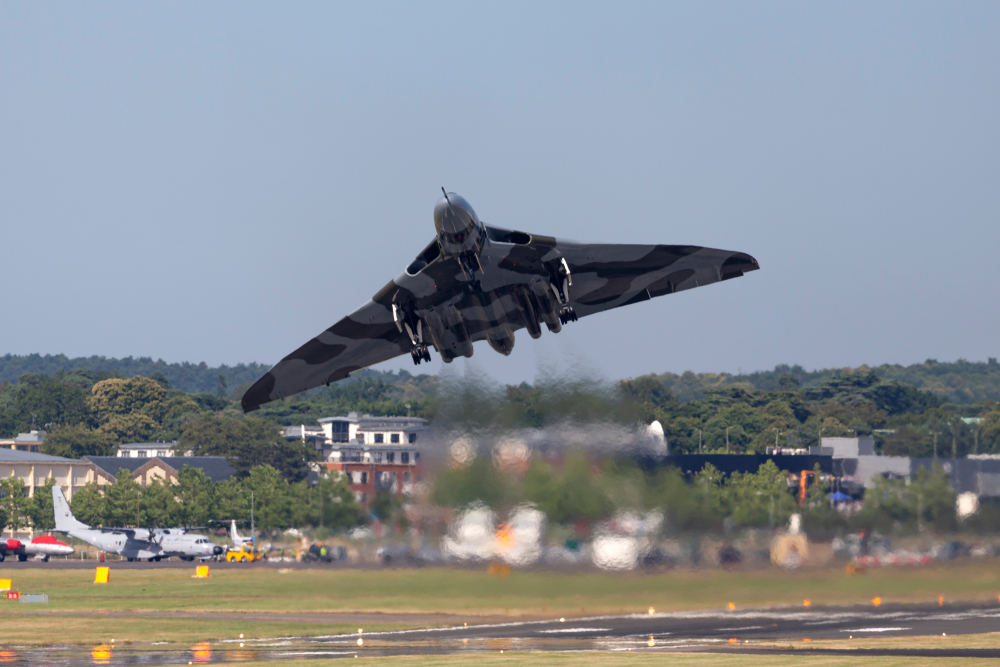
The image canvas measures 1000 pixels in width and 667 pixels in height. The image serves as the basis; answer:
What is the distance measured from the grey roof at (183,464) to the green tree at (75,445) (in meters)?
15.8

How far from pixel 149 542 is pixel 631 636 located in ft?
235

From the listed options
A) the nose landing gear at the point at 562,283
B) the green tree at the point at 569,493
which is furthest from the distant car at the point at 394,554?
the nose landing gear at the point at 562,283

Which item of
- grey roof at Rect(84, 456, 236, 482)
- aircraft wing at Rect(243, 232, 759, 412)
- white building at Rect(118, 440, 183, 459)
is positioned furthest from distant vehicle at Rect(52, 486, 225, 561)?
white building at Rect(118, 440, 183, 459)

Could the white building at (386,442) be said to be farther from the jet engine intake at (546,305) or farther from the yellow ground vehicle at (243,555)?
the jet engine intake at (546,305)

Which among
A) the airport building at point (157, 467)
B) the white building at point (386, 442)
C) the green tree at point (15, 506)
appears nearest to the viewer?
the white building at point (386, 442)

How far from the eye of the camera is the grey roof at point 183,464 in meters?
146

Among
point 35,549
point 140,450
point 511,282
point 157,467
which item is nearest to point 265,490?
point 35,549

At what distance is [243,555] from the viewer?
105 meters

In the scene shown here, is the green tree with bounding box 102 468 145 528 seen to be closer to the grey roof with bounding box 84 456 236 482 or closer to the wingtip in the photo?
the grey roof with bounding box 84 456 236 482

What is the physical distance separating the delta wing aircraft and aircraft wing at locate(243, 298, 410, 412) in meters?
0.64

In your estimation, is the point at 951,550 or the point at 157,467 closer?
the point at 951,550

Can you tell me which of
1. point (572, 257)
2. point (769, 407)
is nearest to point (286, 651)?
point (572, 257)

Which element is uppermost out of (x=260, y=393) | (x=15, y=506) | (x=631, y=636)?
(x=260, y=393)

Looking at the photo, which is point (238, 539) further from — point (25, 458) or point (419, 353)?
point (419, 353)
